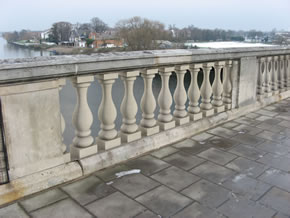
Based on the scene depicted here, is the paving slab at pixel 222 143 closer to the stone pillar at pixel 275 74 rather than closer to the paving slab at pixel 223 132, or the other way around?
the paving slab at pixel 223 132

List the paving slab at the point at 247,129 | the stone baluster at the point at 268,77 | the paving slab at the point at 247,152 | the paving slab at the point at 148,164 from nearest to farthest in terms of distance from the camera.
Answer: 1. the paving slab at the point at 148,164
2. the paving slab at the point at 247,152
3. the paving slab at the point at 247,129
4. the stone baluster at the point at 268,77

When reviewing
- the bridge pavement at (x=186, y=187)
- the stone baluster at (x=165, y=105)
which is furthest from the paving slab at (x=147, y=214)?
the stone baluster at (x=165, y=105)

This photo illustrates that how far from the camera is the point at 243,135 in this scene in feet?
13.4

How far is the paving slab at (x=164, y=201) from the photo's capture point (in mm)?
2297

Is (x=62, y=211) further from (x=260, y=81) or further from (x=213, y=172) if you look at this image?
(x=260, y=81)

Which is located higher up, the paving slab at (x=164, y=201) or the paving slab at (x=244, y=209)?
the paving slab at (x=164, y=201)

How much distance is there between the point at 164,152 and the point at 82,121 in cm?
110

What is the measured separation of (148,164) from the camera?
3.11 m

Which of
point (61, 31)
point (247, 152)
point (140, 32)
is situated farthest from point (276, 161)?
point (61, 31)

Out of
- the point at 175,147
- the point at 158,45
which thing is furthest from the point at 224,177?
the point at 158,45

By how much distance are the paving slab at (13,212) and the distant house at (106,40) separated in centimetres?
5837

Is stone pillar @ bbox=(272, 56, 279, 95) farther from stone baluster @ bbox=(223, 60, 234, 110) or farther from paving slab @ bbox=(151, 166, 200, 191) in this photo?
paving slab @ bbox=(151, 166, 200, 191)

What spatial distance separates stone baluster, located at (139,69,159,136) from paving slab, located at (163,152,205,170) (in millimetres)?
424

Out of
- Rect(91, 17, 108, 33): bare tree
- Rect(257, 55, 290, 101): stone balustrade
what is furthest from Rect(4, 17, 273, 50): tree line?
Rect(257, 55, 290, 101): stone balustrade
